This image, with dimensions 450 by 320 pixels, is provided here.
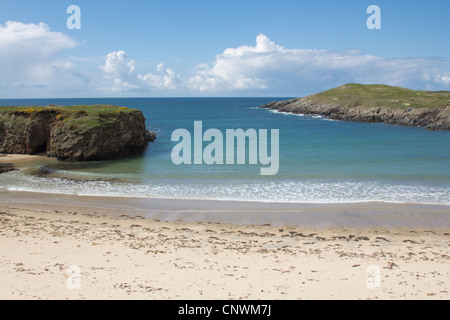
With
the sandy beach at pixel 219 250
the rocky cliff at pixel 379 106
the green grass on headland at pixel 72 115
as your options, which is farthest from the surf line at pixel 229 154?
the rocky cliff at pixel 379 106

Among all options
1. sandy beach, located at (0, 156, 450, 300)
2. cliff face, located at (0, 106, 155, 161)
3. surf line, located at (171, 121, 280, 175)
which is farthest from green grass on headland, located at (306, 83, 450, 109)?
sandy beach, located at (0, 156, 450, 300)

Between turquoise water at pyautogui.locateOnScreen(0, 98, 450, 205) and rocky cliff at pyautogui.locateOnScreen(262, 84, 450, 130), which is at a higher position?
rocky cliff at pyautogui.locateOnScreen(262, 84, 450, 130)

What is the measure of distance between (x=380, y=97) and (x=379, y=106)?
26.8 ft

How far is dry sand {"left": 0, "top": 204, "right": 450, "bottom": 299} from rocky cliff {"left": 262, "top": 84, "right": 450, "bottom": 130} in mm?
53363

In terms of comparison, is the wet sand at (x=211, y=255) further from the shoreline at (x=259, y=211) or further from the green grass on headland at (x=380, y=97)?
the green grass on headland at (x=380, y=97)

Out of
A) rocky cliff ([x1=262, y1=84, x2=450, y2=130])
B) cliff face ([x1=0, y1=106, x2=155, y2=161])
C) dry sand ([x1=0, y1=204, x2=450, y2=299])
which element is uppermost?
rocky cliff ([x1=262, y1=84, x2=450, y2=130])

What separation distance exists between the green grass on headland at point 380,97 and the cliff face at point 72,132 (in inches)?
2354

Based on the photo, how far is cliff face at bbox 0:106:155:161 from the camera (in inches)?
1206

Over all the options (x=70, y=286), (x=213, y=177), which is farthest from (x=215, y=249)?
(x=213, y=177)

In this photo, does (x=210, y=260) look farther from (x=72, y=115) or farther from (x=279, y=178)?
(x=72, y=115)

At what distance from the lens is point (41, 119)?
3362 centimetres

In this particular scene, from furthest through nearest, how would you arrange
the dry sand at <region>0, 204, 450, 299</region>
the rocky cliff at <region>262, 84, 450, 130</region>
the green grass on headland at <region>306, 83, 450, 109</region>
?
the green grass on headland at <region>306, 83, 450, 109</region>
the rocky cliff at <region>262, 84, 450, 130</region>
the dry sand at <region>0, 204, 450, 299</region>

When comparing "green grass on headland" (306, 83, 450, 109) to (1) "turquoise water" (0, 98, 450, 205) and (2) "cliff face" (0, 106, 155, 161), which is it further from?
(2) "cliff face" (0, 106, 155, 161)

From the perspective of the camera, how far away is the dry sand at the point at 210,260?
364 inches
